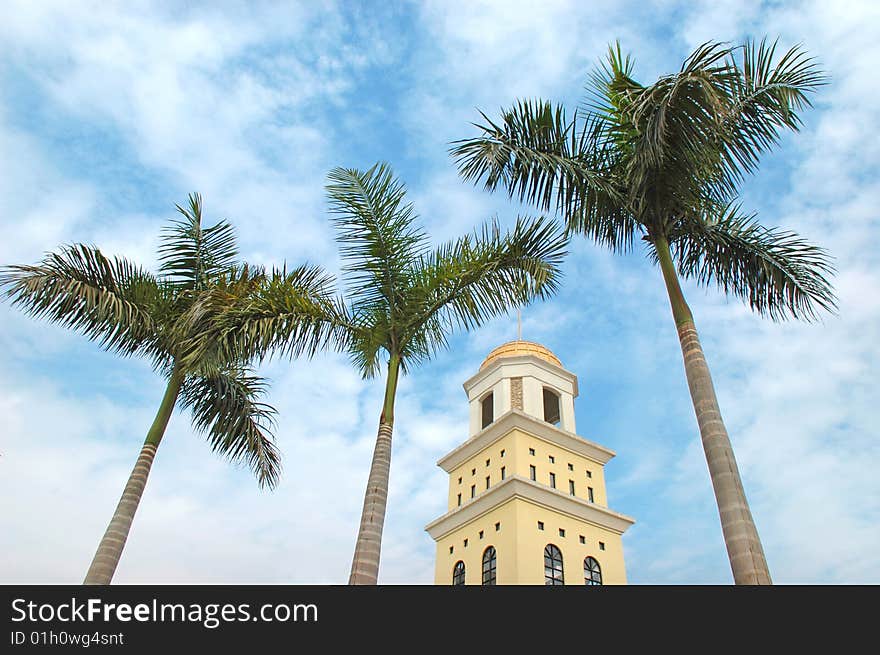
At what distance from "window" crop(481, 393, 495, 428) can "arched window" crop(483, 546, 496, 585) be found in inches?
375

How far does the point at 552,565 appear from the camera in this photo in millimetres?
32812

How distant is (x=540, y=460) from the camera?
121 feet

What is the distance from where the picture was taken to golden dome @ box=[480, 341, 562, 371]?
4122 cm

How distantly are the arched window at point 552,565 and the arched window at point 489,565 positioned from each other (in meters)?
2.79

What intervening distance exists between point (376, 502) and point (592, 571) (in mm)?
28098

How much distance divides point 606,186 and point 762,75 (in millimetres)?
2451

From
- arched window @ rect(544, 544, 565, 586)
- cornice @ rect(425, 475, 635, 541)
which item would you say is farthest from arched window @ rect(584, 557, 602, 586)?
cornice @ rect(425, 475, 635, 541)

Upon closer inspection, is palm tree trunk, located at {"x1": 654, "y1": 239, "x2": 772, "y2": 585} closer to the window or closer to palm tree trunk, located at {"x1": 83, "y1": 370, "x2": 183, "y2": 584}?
palm tree trunk, located at {"x1": 83, "y1": 370, "x2": 183, "y2": 584}

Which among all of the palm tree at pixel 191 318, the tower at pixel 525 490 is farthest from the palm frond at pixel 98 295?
the tower at pixel 525 490

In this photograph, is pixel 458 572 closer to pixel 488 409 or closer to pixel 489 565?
pixel 489 565

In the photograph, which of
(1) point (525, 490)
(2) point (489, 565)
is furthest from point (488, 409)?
(2) point (489, 565)
